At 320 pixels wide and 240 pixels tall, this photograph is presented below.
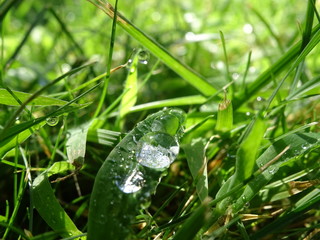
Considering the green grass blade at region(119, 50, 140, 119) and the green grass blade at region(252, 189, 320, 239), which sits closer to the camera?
the green grass blade at region(252, 189, 320, 239)

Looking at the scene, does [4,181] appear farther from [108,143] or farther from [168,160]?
[168,160]

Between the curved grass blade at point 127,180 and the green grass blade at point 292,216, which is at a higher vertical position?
the curved grass blade at point 127,180

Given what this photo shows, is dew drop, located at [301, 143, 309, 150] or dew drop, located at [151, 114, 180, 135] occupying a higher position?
dew drop, located at [151, 114, 180, 135]

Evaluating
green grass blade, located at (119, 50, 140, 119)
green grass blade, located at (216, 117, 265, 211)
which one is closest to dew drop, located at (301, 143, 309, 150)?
green grass blade, located at (216, 117, 265, 211)

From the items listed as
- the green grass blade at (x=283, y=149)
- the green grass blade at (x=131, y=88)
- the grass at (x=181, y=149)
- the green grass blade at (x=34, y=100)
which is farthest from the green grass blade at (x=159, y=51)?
the green grass blade at (x=283, y=149)

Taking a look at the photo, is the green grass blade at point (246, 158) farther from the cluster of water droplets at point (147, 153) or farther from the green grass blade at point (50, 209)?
the green grass blade at point (50, 209)

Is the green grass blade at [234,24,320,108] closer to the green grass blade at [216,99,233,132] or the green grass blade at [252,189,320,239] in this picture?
the green grass blade at [216,99,233,132]

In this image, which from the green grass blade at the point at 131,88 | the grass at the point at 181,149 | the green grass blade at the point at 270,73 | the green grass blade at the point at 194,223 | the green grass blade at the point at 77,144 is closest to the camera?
the green grass blade at the point at 194,223

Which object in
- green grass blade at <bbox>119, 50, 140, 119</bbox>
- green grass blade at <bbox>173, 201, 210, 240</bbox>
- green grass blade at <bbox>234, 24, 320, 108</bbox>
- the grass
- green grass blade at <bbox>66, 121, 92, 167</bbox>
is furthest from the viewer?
green grass blade at <bbox>119, 50, 140, 119</bbox>
